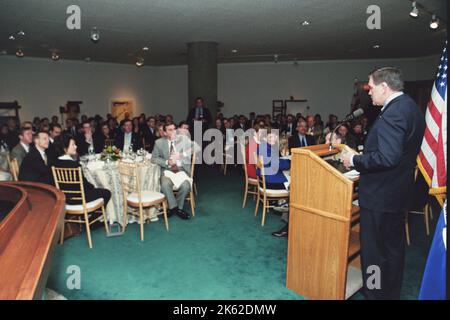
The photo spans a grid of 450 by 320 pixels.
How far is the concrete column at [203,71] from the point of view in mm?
9537

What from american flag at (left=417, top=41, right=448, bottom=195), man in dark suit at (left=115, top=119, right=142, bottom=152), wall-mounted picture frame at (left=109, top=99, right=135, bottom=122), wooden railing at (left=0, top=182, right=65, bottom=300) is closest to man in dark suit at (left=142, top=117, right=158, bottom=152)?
man in dark suit at (left=115, top=119, right=142, bottom=152)

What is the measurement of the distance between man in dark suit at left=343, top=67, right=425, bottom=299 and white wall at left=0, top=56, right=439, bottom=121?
466 inches

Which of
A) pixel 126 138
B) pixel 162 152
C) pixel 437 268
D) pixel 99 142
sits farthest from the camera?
pixel 99 142

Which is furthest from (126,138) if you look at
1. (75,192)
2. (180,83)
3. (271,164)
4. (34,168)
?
(180,83)

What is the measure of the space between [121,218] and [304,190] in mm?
3012

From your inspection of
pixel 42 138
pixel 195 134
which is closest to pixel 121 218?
pixel 42 138

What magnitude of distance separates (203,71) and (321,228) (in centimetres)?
728

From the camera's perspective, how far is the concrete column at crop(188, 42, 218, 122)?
31.3 ft

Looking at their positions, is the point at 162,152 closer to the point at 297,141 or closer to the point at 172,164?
the point at 172,164

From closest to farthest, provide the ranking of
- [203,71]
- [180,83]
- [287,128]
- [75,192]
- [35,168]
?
[75,192], [35,168], [203,71], [287,128], [180,83]

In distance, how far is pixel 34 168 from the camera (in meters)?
4.55

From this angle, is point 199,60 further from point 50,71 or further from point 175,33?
point 50,71

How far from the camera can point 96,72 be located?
1471 centimetres

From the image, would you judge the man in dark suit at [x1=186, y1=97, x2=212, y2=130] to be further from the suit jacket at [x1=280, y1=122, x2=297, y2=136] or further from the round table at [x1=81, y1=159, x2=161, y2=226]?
the round table at [x1=81, y1=159, x2=161, y2=226]
